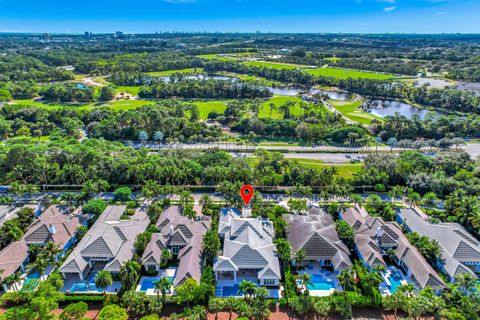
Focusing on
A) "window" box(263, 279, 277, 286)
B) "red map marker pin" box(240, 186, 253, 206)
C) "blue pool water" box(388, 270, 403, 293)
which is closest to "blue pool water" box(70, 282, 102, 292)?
"window" box(263, 279, 277, 286)

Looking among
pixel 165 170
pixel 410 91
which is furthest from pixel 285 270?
pixel 410 91

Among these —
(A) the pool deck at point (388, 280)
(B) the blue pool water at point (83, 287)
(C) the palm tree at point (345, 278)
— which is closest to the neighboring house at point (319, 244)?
(C) the palm tree at point (345, 278)

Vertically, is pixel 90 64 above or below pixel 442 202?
above

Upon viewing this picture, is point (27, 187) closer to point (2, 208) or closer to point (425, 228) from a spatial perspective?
point (2, 208)

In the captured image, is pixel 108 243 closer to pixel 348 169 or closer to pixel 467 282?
pixel 467 282

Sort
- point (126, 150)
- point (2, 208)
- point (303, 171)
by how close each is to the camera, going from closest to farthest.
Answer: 1. point (2, 208)
2. point (303, 171)
3. point (126, 150)

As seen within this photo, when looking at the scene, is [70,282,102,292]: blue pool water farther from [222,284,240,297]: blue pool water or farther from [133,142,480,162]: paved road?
[133,142,480,162]: paved road

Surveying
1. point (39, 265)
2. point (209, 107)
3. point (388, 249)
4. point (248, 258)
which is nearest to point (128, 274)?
point (39, 265)

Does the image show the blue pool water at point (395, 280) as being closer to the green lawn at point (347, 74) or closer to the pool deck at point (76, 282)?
the pool deck at point (76, 282)
